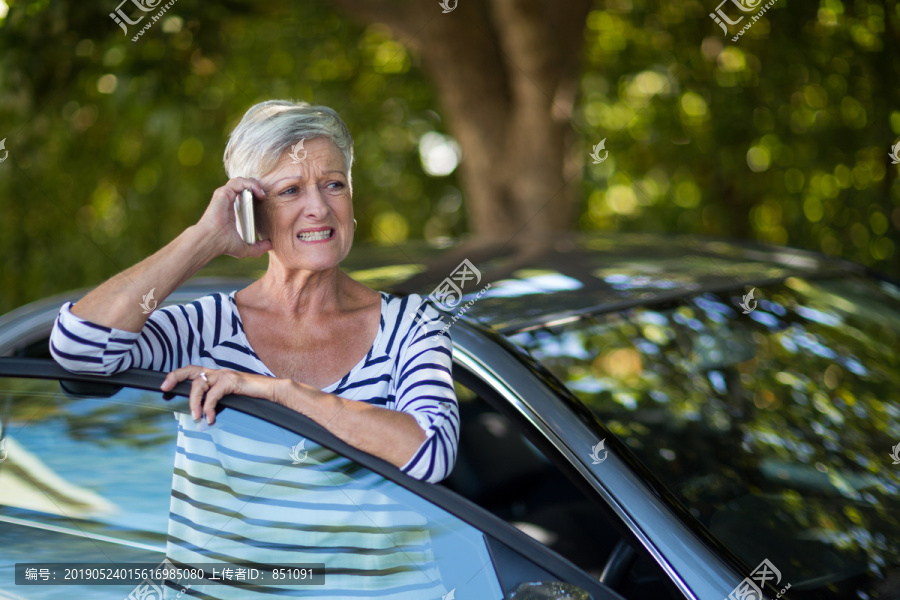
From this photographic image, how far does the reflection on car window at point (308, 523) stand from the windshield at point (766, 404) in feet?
1.89

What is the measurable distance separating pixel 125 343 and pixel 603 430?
3.04 feet

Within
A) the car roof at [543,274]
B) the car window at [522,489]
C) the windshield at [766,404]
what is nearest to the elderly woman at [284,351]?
the car roof at [543,274]

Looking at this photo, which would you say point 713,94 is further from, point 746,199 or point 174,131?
point 174,131

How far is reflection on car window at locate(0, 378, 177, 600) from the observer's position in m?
1.61

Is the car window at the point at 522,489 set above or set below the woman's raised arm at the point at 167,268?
below

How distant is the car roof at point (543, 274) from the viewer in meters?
2.12

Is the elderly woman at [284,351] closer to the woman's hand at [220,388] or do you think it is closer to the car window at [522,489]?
the woman's hand at [220,388]

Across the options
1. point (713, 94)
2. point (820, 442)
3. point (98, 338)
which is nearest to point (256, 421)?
point (98, 338)

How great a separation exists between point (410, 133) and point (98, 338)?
4900 mm

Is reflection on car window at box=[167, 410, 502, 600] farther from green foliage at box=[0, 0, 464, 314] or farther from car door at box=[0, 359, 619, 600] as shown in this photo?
green foliage at box=[0, 0, 464, 314]

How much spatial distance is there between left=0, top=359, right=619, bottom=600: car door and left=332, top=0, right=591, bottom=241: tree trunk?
2.93 metres

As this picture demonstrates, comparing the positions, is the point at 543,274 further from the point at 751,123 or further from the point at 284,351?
the point at 751,123

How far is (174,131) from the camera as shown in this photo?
4.35 meters

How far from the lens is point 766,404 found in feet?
7.83
